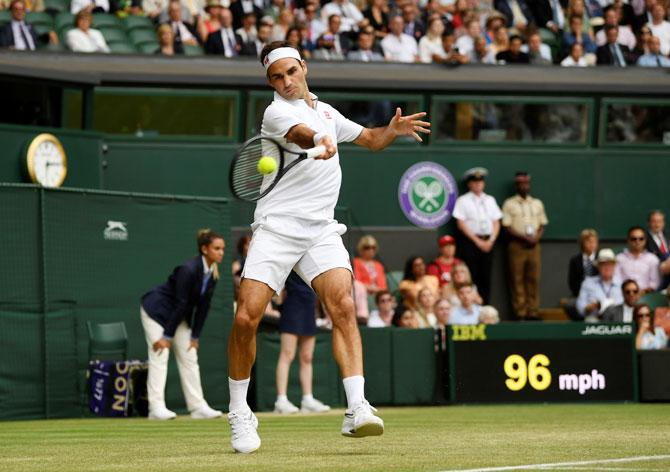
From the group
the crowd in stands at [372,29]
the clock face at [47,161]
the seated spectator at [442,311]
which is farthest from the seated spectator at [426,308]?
the clock face at [47,161]

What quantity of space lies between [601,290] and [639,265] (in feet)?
2.80

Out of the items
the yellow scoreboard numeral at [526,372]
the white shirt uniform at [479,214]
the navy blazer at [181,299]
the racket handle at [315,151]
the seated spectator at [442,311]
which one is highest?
the white shirt uniform at [479,214]

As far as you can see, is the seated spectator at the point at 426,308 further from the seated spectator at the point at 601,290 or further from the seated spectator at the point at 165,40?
the seated spectator at the point at 165,40

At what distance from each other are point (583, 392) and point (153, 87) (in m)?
7.49

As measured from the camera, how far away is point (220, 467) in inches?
276

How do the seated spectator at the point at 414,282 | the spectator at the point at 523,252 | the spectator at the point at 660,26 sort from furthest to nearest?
the spectator at the point at 660,26 < the spectator at the point at 523,252 < the seated spectator at the point at 414,282

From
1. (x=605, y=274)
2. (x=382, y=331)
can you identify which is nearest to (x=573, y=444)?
(x=382, y=331)

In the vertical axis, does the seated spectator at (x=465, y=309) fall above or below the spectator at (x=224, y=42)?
below

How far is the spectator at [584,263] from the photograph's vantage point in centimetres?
2002

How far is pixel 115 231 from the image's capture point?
15.4 m

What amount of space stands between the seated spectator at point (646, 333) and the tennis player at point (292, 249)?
10290 millimetres

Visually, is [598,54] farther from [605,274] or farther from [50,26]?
[50,26]

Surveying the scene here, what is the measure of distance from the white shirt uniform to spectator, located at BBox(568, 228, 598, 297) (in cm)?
138

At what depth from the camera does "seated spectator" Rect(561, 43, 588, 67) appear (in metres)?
22.7
